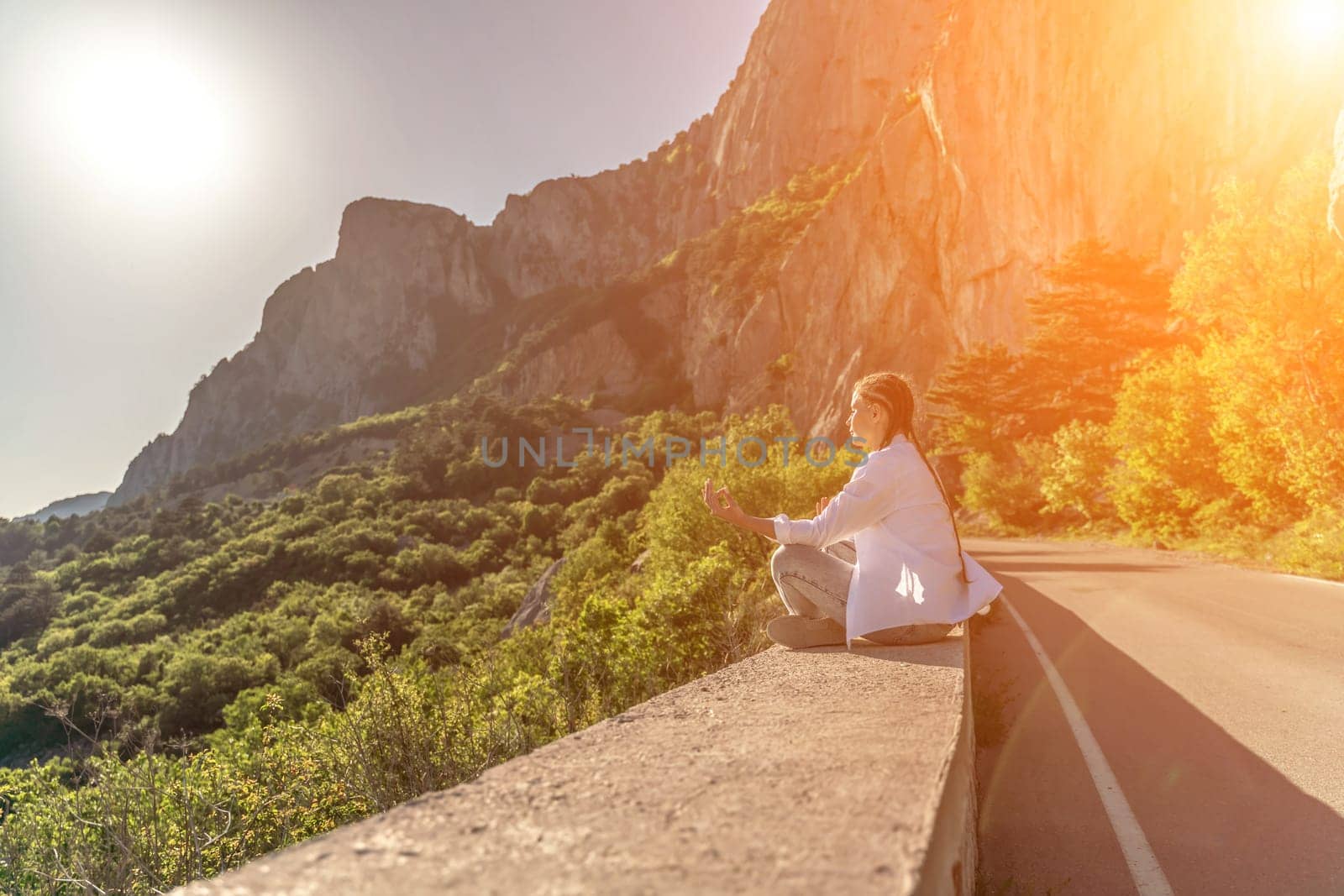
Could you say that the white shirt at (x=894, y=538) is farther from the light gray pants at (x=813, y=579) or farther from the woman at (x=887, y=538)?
the light gray pants at (x=813, y=579)

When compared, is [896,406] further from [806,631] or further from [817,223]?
[817,223]

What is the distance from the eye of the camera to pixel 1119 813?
3.94 metres

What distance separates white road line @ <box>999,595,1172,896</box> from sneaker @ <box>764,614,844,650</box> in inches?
64.8

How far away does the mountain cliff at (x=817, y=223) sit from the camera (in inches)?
1173

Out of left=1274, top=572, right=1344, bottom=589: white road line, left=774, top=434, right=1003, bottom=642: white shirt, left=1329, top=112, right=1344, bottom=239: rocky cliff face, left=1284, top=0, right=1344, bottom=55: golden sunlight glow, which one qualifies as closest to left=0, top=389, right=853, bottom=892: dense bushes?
left=774, top=434, right=1003, bottom=642: white shirt

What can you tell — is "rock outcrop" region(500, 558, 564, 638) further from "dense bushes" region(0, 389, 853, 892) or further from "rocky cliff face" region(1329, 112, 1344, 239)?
"rocky cliff face" region(1329, 112, 1344, 239)

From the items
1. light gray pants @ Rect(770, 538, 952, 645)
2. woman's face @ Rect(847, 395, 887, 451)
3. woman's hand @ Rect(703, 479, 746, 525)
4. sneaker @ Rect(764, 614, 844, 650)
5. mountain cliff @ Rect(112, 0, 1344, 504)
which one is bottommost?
sneaker @ Rect(764, 614, 844, 650)

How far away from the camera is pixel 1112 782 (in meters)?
4.37

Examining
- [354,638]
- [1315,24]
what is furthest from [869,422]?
[354,638]

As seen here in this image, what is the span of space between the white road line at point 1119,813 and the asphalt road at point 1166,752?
0.04ft

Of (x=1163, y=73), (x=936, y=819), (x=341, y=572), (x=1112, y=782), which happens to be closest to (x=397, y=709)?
(x=1112, y=782)

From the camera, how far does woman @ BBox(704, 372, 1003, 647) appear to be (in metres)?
4.30

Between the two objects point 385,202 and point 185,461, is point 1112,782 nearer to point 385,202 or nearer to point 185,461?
point 385,202

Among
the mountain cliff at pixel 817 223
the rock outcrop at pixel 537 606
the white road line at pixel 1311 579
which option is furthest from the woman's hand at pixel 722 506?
the rock outcrop at pixel 537 606
